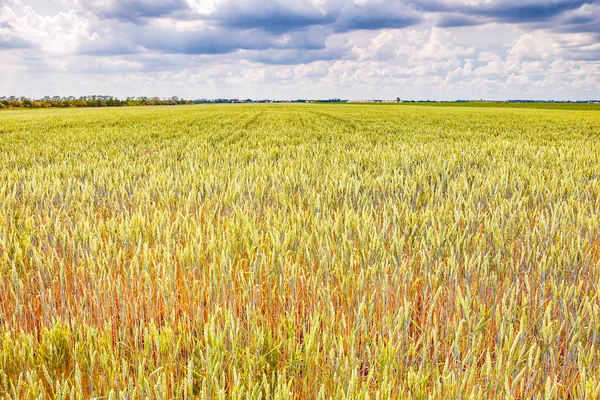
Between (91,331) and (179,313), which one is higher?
(91,331)

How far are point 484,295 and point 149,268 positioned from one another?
1872 millimetres

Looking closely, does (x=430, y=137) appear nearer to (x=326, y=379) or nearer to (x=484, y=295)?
(x=484, y=295)

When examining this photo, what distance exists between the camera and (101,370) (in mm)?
1640

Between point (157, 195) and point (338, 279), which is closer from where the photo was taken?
point (338, 279)

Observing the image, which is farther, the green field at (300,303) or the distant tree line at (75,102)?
the distant tree line at (75,102)

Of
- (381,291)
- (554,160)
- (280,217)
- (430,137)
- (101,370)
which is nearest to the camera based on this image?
(101,370)

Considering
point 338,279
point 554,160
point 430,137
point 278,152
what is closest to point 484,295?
point 338,279

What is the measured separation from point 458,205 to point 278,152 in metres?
5.14

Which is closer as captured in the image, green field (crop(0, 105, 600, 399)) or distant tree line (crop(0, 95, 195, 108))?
green field (crop(0, 105, 600, 399))

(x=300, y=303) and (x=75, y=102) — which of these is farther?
(x=75, y=102)

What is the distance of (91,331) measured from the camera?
5.53ft

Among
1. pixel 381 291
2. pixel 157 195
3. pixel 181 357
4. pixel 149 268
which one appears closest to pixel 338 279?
pixel 381 291

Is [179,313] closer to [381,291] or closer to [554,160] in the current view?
[381,291]

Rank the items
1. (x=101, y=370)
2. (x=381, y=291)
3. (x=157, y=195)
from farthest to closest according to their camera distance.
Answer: (x=157, y=195) < (x=381, y=291) < (x=101, y=370)
